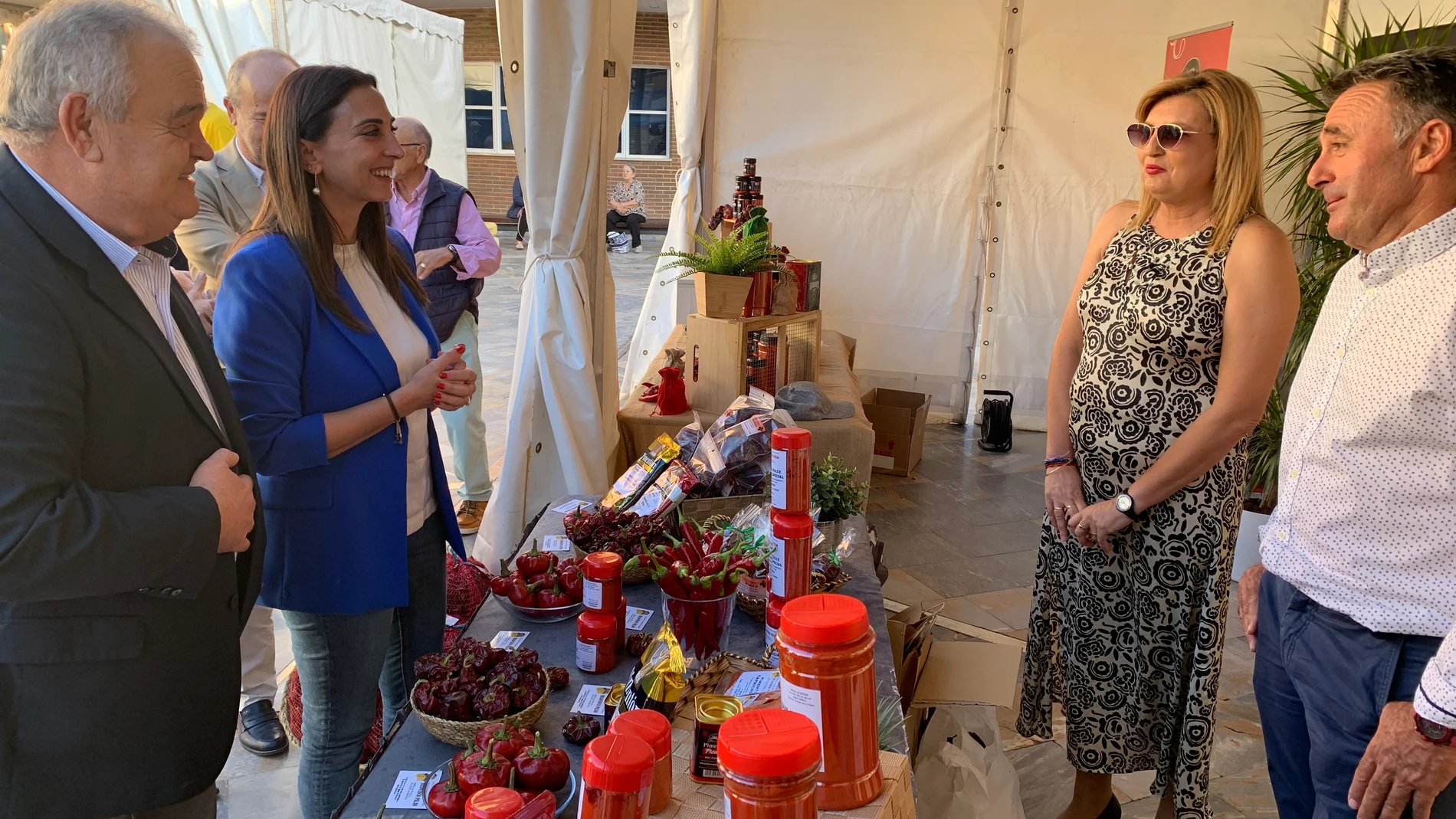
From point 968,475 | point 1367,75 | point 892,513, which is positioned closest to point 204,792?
point 1367,75

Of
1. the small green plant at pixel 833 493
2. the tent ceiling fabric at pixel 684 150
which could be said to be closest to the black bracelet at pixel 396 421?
the small green plant at pixel 833 493

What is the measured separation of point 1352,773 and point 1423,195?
943mm

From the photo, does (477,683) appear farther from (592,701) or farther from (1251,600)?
(1251,600)

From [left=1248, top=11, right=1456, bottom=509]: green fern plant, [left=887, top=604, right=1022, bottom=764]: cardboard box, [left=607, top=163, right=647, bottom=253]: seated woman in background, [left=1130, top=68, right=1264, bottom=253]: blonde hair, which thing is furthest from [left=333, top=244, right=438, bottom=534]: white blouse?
[left=607, top=163, right=647, bottom=253]: seated woman in background

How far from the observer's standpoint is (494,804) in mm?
1111

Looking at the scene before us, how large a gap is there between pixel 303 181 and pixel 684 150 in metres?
4.35

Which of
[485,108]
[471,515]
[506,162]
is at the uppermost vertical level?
[485,108]

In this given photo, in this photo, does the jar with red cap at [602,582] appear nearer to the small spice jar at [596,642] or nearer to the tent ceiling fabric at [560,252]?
the small spice jar at [596,642]

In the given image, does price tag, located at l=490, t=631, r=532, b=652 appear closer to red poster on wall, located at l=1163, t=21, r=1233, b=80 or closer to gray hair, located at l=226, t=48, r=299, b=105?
gray hair, located at l=226, t=48, r=299, b=105

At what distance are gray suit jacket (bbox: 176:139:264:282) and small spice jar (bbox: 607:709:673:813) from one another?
2166 mm

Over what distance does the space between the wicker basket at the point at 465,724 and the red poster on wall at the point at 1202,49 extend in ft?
15.6

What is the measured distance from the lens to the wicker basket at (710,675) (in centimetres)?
148

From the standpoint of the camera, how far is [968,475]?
5594 mm

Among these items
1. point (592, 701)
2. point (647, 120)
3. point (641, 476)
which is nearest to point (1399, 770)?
point (592, 701)
